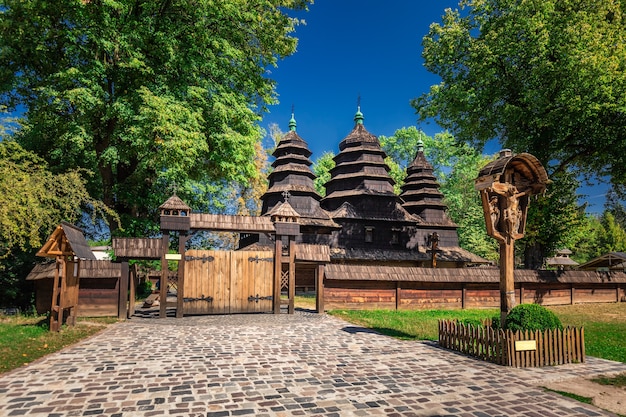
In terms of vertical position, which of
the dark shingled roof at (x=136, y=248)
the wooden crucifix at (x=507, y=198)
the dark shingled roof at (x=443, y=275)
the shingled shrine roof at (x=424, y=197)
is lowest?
the dark shingled roof at (x=443, y=275)

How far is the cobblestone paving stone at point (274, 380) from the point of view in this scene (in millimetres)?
5297

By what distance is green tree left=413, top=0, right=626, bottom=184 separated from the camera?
62.6 feet

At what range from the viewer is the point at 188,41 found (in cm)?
1811

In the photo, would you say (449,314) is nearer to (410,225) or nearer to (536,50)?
(536,50)

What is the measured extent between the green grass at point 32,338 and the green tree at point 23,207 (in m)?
2.36

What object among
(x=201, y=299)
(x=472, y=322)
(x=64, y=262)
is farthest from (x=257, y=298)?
(x=472, y=322)

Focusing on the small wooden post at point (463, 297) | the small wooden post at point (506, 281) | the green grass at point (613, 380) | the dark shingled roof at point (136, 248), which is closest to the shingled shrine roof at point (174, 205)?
the dark shingled roof at point (136, 248)

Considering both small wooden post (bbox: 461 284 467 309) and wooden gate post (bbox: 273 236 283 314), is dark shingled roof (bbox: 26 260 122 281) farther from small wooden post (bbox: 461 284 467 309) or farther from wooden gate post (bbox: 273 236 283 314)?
small wooden post (bbox: 461 284 467 309)

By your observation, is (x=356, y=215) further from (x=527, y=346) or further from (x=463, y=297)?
(x=527, y=346)

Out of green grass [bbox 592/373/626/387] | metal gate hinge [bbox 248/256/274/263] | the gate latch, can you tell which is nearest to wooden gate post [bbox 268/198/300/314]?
metal gate hinge [bbox 248/256/274/263]

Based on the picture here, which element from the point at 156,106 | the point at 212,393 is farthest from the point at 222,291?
the point at 212,393

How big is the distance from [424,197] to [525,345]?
32091 mm

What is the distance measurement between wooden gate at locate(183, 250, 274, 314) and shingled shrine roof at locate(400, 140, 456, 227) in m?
26.1

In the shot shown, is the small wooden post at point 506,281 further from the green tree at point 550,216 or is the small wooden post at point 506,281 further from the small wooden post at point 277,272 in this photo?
the green tree at point 550,216
